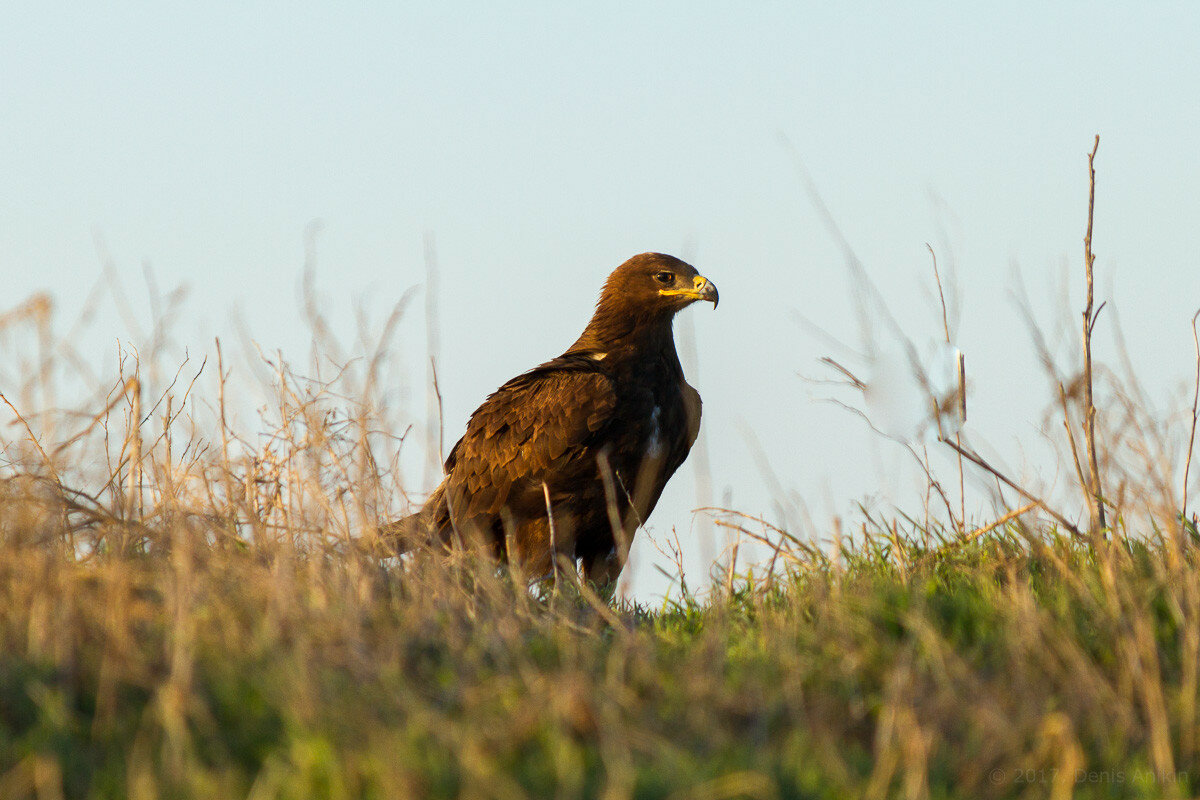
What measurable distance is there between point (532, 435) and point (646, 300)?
1033 mm

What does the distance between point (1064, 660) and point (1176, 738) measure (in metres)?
0.34

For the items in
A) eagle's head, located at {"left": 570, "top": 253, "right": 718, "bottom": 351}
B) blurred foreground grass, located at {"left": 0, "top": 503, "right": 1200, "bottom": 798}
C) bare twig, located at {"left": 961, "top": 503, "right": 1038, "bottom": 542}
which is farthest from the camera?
eagle's head, located at {"left": 570, "top": 253, "right": 718, "bottom": 351}

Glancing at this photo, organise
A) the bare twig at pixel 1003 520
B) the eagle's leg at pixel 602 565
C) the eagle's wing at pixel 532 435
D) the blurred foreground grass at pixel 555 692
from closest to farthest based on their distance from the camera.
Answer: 1. the blurred foreground grass at pixel 555 692
2. the bare twig at pixel 1003 520
3. the eagle's wing at pixel 532 435
4. the eagle's leg at pixel 602 565

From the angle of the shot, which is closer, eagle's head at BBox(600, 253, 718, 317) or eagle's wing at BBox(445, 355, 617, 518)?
eagle's wing at BBox(445, 355, 617, 518)

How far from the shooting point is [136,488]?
4.39 meters

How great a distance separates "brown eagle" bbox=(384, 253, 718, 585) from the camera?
19.9 feet

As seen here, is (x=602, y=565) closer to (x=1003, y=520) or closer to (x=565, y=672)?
(x=1003, y=520)

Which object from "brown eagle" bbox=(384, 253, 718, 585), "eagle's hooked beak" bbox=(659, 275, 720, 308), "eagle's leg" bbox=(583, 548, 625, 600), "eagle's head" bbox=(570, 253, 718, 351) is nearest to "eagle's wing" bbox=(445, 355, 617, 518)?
"brown eagle" bbox=(384, 253, 718, 585)

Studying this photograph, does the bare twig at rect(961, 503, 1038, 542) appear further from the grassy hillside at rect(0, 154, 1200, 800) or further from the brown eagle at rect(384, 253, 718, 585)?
the brown eagle at rect(384, 253, 718, 585)

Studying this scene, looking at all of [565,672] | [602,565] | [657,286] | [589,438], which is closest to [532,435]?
[589,438]

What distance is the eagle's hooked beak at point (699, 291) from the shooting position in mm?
6602

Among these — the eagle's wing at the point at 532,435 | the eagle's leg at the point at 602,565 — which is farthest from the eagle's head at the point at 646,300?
Result: the eagle's leg at the point at 602,565

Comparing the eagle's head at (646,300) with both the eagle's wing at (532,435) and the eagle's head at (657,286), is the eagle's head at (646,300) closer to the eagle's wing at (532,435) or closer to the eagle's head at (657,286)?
the eagle's head at (657,286)

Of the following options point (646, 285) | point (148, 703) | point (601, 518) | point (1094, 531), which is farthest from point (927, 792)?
point (646, 285)
